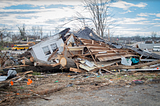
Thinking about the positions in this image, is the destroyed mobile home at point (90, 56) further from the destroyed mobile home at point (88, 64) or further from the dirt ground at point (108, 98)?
the dirt ground at point (108, 98)

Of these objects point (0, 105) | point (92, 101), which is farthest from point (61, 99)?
point (0, 105)

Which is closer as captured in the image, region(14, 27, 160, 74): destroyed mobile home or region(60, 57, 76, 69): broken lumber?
region(60, 57, 76, 69): broken lumber

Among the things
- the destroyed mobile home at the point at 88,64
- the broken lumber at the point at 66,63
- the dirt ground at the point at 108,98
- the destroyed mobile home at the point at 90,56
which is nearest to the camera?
the dirt ground at the point at 108,98

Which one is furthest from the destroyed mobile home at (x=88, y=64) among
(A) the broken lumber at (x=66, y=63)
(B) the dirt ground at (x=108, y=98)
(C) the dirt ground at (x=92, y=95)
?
(B) the dirt ground at (x=108, y=98)

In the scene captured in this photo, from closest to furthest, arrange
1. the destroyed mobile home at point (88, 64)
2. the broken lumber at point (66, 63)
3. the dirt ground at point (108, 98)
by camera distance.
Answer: the dirt ground at point (108, 98), the destroyed mobile home at point (88, 64), the broken lumber at point (66, 63)

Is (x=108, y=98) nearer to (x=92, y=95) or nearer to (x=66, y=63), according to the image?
(x=92, y=95)

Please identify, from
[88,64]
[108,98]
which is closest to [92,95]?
[108,98]

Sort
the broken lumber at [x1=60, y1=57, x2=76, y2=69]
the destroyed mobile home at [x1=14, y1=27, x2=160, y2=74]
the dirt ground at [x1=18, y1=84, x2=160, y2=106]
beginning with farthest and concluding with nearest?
the destroyed mobile home at [x1=14, y1=27, x2=160, y2=74] → the broken lumber at [x1=60, y1=57, x2=76, y2=69] → the dirt ground at [x1=18, y1=84, x2=160, y2=106]

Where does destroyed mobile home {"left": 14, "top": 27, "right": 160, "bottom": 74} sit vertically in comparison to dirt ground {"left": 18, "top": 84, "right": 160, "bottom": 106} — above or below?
above

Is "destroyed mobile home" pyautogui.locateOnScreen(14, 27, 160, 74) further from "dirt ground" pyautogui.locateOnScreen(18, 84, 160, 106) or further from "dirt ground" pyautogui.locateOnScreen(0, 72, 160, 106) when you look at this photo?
"dirt ground" pyautogui.locateOnScreen(18, 84, 160, 106)

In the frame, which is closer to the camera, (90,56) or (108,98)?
(108,98)

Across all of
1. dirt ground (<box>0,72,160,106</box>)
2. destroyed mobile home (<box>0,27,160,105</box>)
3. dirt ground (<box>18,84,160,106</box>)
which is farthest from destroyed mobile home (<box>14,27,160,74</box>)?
dirt ground (<box>18,84,160,106</box>)

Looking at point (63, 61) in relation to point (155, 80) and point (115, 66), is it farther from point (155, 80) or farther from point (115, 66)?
point (155, 80)

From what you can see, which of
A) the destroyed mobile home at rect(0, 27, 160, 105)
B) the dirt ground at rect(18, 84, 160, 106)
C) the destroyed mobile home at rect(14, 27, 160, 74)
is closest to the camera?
the dirt ground at rect(18, 84, 160, 106)
